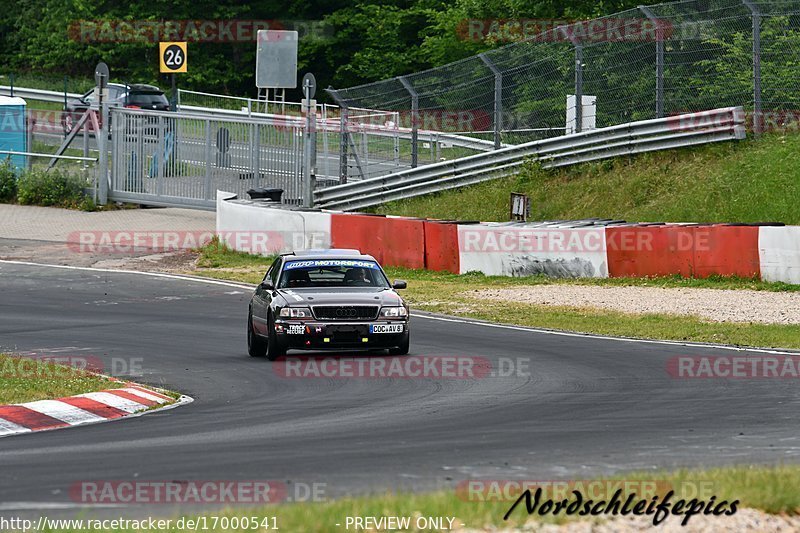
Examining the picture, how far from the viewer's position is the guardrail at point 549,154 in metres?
27.5

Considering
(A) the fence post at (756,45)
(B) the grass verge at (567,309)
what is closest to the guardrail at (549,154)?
(A) the fence post at (756,45)

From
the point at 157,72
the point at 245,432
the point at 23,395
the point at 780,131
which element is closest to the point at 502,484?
the point at 245,432

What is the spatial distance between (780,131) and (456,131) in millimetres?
6863

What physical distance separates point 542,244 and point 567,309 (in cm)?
386

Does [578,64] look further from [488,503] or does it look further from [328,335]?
[488,503]

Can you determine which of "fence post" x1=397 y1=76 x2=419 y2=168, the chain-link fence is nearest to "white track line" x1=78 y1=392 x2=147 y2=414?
the chain-link fence

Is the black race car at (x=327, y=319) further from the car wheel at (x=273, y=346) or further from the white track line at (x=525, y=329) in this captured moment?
the white track line at (x=525, y=329)

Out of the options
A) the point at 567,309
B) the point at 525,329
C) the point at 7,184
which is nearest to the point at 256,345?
the point at 525,329

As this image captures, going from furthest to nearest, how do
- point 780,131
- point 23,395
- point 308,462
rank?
point 780,131
point 23,395
point 308,462

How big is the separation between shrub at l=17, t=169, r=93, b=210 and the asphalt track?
18.6 meters

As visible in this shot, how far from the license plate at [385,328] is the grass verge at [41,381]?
3220mm

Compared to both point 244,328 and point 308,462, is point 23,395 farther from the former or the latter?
point 244,328

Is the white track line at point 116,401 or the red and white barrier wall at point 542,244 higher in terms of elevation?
the red and white barrier wall at point 542,244

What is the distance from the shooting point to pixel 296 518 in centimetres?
729
